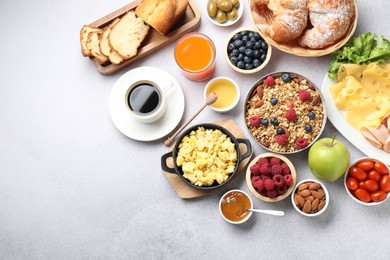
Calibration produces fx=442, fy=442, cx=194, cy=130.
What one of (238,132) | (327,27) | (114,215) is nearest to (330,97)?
(327,27)

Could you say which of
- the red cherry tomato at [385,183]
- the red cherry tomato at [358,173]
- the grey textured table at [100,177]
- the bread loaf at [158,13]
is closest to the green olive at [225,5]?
the grey textured table at [100,177]

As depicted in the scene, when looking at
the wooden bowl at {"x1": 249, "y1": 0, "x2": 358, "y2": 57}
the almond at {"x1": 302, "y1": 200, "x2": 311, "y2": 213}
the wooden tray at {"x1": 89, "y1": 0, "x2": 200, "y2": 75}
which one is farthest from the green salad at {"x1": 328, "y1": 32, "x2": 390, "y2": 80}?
the wooden tray at {"x1": 89, "y1": 0, "x2": 200, "y2": 75}

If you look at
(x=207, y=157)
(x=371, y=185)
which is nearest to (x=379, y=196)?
(x=371, y=185)

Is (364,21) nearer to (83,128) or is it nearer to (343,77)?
(343,77)

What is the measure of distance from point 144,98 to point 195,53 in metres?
0.32

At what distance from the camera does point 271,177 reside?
195 centimetres

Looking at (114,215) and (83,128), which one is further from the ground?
(83,128)

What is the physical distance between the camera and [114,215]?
7.02 ft

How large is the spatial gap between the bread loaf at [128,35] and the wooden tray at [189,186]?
1.69 feet

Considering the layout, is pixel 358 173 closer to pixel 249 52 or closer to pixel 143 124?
pixel 249 52

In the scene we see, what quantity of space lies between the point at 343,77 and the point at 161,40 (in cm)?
87

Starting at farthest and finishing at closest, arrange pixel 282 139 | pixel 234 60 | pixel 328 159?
pixel 234 60
pixel 282 139
pixel 328 159

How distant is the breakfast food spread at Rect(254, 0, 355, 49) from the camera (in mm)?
1938

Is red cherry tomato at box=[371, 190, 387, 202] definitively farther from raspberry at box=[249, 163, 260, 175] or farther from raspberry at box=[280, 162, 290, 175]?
raspberry at box=[249, 163, 260, 175]
